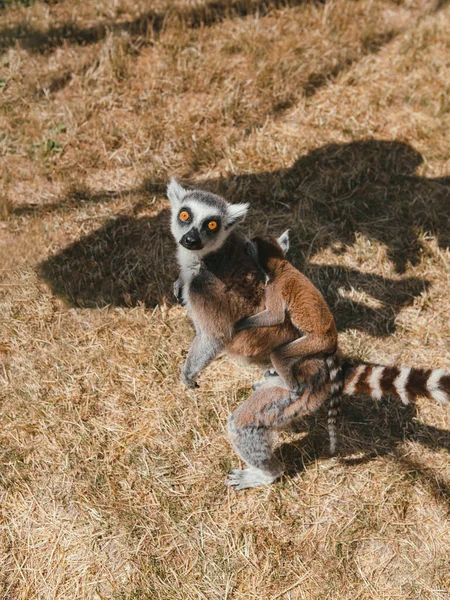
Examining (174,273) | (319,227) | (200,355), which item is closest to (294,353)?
(200,355)

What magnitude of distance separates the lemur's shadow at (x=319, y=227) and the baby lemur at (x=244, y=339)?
1.36 m

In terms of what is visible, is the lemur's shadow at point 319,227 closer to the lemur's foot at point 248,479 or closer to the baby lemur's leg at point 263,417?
the baby lemur's leg at point 263,417

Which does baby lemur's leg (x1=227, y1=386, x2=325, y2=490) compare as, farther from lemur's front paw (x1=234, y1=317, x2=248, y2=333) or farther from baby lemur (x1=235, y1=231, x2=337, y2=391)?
lemur's front paw (x1=234, y1=317, x2=248, y2=333)

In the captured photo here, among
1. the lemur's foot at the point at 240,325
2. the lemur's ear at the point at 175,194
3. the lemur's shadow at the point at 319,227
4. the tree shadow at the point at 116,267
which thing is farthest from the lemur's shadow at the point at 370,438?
the lemur's ear at the point at 175,194

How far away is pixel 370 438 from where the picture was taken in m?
4.36

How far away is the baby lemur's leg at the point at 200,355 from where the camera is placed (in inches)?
144

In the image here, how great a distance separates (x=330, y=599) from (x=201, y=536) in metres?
0.94

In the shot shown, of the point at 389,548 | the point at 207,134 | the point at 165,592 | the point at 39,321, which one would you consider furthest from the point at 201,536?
the point at 207,134

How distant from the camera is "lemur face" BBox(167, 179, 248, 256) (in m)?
3.68

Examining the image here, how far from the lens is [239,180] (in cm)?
568

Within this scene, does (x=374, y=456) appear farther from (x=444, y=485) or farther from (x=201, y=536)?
(x=201, y=536)

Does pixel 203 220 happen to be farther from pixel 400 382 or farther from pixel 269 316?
pixel 400 382

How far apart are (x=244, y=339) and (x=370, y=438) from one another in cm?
148

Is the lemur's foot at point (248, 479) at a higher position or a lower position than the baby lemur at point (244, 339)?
lower
